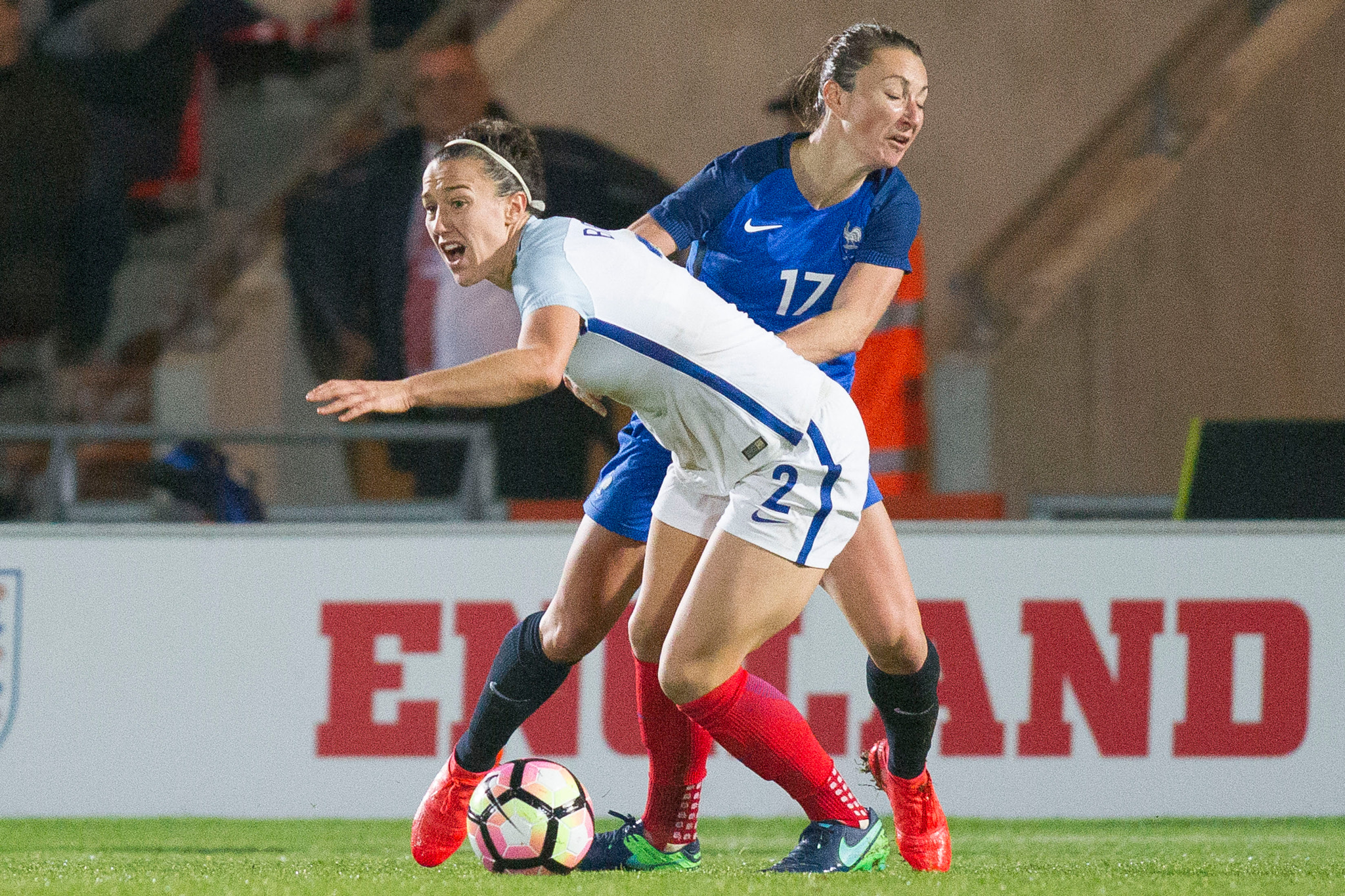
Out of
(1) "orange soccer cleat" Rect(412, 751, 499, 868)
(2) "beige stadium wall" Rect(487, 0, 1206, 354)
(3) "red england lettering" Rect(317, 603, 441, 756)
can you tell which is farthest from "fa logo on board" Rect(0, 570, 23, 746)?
(2) "beige stadium wall" Rect(487, 0, 1206, 354)

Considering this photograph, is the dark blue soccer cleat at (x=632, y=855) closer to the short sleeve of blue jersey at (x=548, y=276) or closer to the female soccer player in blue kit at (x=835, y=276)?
the female soccer player in blue kit at (x=835, y=276)

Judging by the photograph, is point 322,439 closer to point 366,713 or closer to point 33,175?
point 366,713

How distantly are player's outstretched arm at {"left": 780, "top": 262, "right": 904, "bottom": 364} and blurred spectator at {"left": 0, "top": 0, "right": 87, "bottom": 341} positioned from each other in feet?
14.6

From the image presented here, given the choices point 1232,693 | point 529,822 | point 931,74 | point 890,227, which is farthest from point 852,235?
point 931,74

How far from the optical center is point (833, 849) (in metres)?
3.90

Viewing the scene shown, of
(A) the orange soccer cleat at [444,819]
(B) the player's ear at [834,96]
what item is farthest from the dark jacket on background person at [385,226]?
(B) the player's ear at [834,96]

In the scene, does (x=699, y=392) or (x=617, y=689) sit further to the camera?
(x=617, y=689)

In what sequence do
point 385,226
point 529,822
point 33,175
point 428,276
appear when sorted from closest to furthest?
1. point 529,822
2. point 428,276
3. point 385,226
4. point 33,175

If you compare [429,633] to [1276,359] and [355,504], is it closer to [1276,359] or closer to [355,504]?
[355,504]

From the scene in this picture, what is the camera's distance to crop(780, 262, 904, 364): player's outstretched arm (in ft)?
12.2

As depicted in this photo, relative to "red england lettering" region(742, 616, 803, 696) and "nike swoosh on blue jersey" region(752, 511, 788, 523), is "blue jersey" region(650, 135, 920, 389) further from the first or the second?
"red england lettering" region(742, 616, 803, 696)

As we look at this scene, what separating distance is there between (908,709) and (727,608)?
0.67 m

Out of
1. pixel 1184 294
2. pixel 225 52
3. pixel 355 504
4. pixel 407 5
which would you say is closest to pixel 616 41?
pixel 407 5

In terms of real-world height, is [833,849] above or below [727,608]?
below
